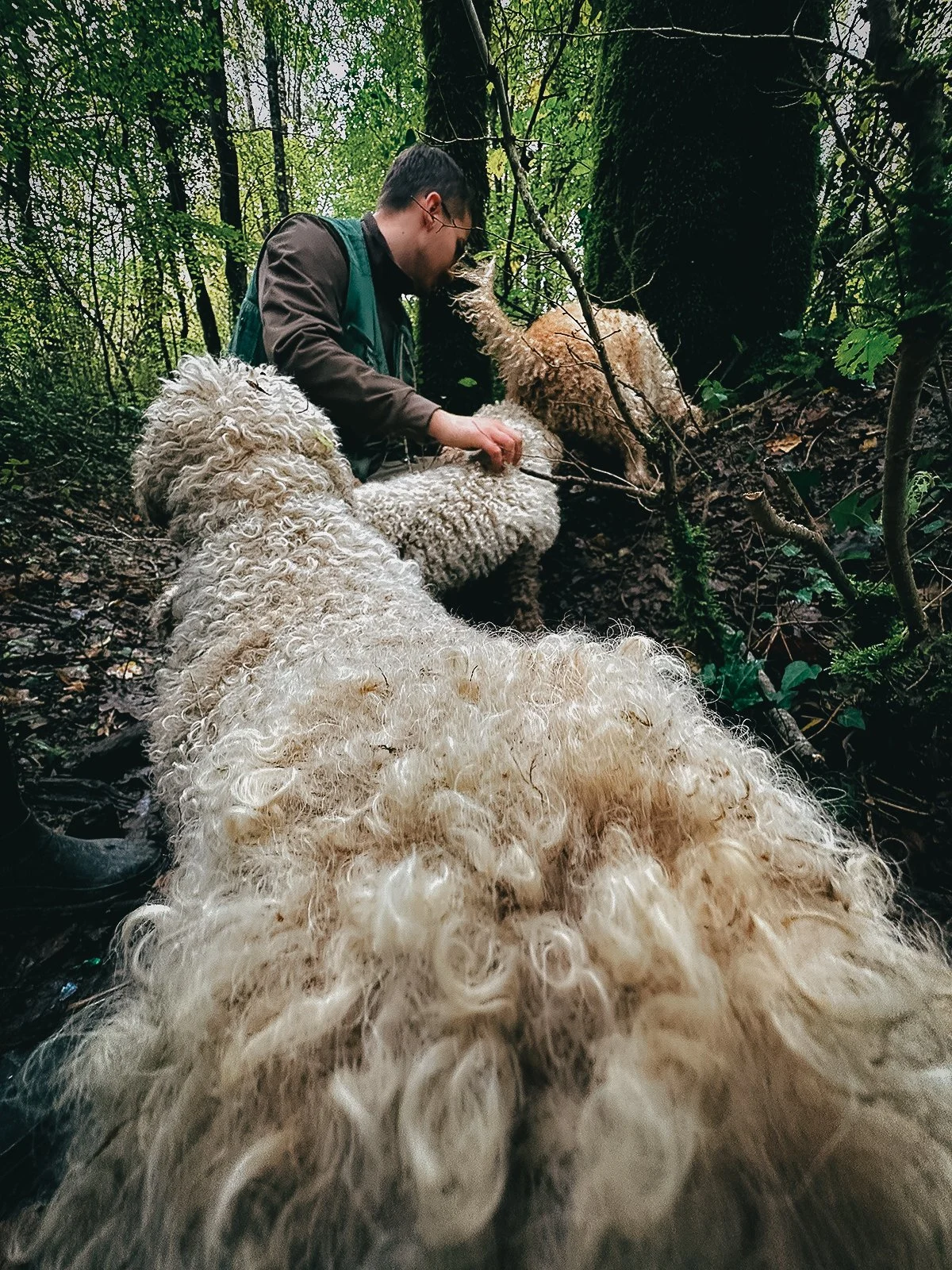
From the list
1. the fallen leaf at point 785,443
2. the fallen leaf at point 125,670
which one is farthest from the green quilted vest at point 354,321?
the fallen leaf at point 785,443

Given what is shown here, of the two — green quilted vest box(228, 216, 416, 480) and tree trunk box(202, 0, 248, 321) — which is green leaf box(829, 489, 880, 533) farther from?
tree trunk box(202, 0, 248, 321)

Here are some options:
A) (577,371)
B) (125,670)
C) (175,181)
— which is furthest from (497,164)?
(125,670)

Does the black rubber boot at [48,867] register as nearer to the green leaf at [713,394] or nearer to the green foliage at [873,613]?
the green foliage at [873,613]

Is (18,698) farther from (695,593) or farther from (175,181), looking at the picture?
(175,181)

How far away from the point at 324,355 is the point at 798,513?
236 centimetres

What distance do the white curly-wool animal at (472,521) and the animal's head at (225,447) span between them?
461 millimetres

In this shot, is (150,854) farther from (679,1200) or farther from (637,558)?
(637,558)

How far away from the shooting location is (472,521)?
296 cm

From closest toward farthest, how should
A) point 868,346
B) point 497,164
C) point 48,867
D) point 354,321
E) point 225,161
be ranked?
point 868,346, point 48,867, point 354,321, point 497,164, point 225,161

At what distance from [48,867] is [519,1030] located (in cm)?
219

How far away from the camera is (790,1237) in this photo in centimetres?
51

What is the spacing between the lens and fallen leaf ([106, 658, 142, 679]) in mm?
3596

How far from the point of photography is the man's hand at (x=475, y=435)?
2.92 m

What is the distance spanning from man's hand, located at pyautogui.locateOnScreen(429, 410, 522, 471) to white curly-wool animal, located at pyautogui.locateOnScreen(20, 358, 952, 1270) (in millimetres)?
2205
